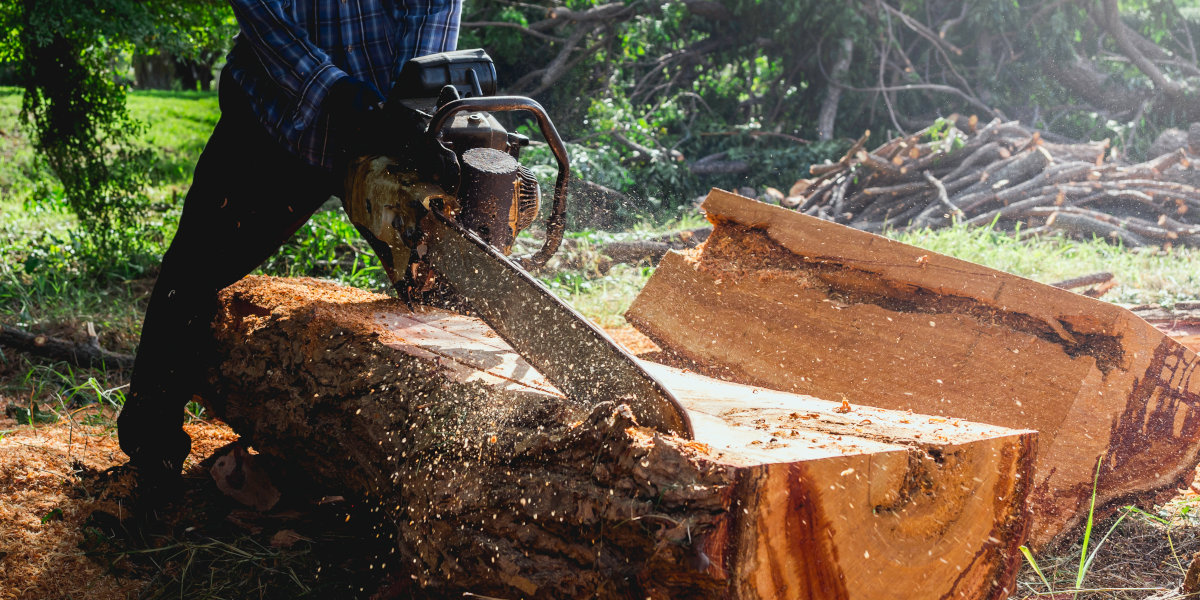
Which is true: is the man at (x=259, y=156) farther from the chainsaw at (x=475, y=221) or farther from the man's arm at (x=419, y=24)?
the chainsaw at (x=475, y=221)

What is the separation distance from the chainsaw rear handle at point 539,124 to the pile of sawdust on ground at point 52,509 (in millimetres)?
1382

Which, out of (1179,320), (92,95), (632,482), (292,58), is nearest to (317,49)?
(292,58)

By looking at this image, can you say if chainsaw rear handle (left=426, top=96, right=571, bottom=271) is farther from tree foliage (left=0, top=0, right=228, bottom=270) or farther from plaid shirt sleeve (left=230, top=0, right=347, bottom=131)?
tree foliage (left=0, top=0, right=228, bottom=270)

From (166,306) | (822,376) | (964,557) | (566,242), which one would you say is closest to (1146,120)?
(566,242)

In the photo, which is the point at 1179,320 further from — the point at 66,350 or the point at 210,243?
the point at 66,350

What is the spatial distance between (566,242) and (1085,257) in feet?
11.2

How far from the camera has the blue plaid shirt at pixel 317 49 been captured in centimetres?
204

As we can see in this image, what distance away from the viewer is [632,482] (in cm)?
136

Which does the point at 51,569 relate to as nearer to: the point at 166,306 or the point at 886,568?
the point at 166,306

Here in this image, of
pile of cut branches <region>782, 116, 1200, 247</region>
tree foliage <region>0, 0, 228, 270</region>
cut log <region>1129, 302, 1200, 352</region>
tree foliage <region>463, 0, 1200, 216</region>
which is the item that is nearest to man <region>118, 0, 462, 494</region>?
tree foliage <region>0, 0, 228, 270</region>

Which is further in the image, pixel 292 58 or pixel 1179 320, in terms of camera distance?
pixel 1179 320

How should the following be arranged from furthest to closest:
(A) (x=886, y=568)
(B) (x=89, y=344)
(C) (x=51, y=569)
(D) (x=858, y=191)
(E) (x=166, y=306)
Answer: (D) (x=858, y=191) → (B) (x=89, y=344) → (E) (x=166, y=306) → (C) (x=51, y=569) → (A) (x=886, y=568)

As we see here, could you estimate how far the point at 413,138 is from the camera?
1.82 m

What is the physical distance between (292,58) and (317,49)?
7 centimetres
